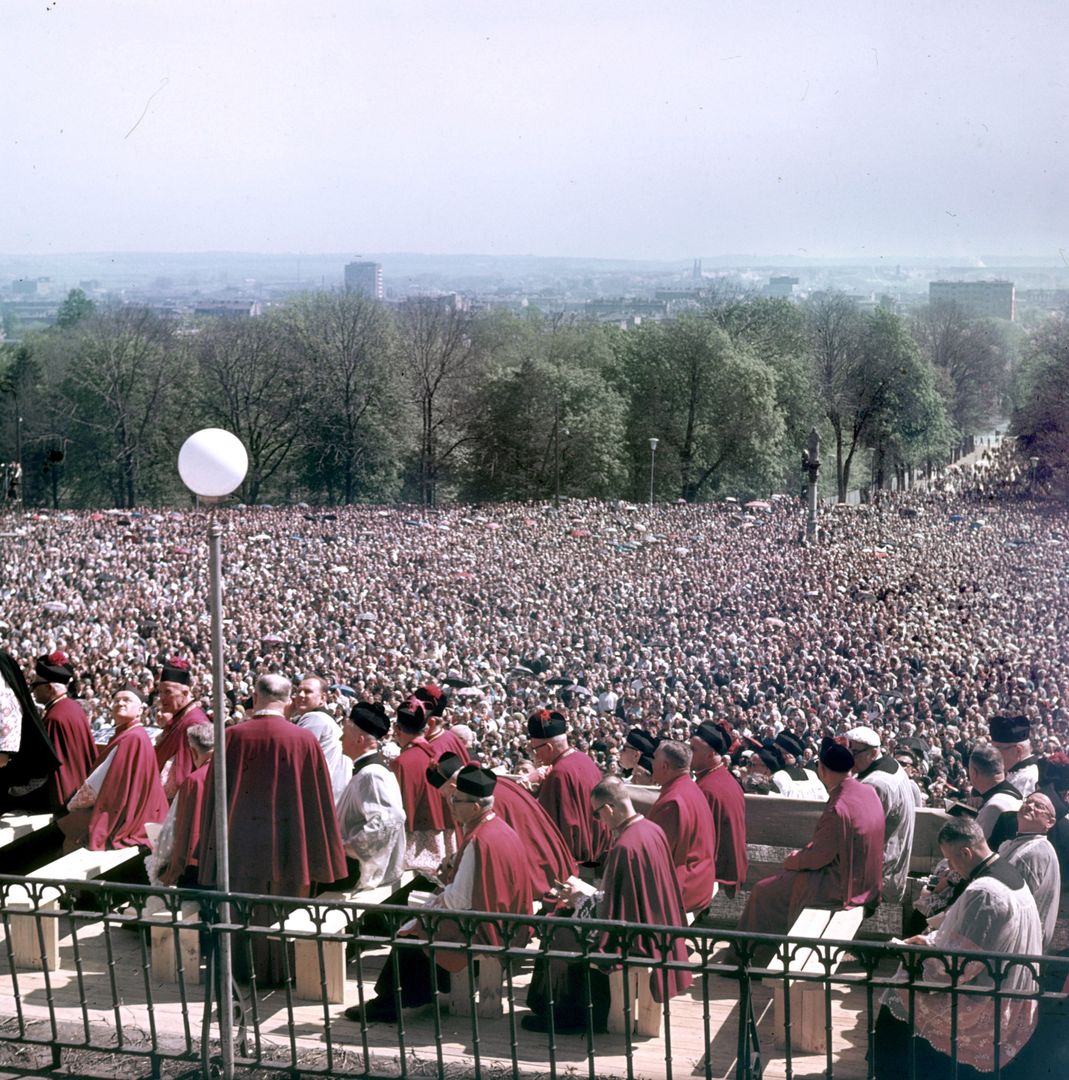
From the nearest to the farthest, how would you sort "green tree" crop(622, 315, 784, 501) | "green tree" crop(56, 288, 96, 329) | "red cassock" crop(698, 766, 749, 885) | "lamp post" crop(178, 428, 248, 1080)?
"lamp post" crop(178, 428, 248, 1080)
"red cassock" crop(698, 766, 749, 885)
"green tree" crop(622, 315, 784, 501)
"green tree" crop(56, 288, 96, 329)

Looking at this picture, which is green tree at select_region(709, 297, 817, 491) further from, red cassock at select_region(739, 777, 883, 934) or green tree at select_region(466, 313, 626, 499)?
red cassock at select_region(739, 777, 883, 934)

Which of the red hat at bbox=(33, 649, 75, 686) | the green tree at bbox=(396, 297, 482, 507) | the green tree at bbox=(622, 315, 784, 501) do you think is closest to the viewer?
the red hat at bbox=(33, 649, 75, 686)

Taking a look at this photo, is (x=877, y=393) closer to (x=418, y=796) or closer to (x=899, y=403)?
(x=899, y=403)

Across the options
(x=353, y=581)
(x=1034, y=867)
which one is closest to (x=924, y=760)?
(x=1034, y=867)

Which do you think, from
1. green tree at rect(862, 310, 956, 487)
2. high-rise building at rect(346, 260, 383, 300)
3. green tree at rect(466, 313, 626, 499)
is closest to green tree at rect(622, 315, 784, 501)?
green tree at rect(466, 313, 626, 499)

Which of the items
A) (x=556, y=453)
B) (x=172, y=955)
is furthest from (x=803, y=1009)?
(x=556, y=453)
